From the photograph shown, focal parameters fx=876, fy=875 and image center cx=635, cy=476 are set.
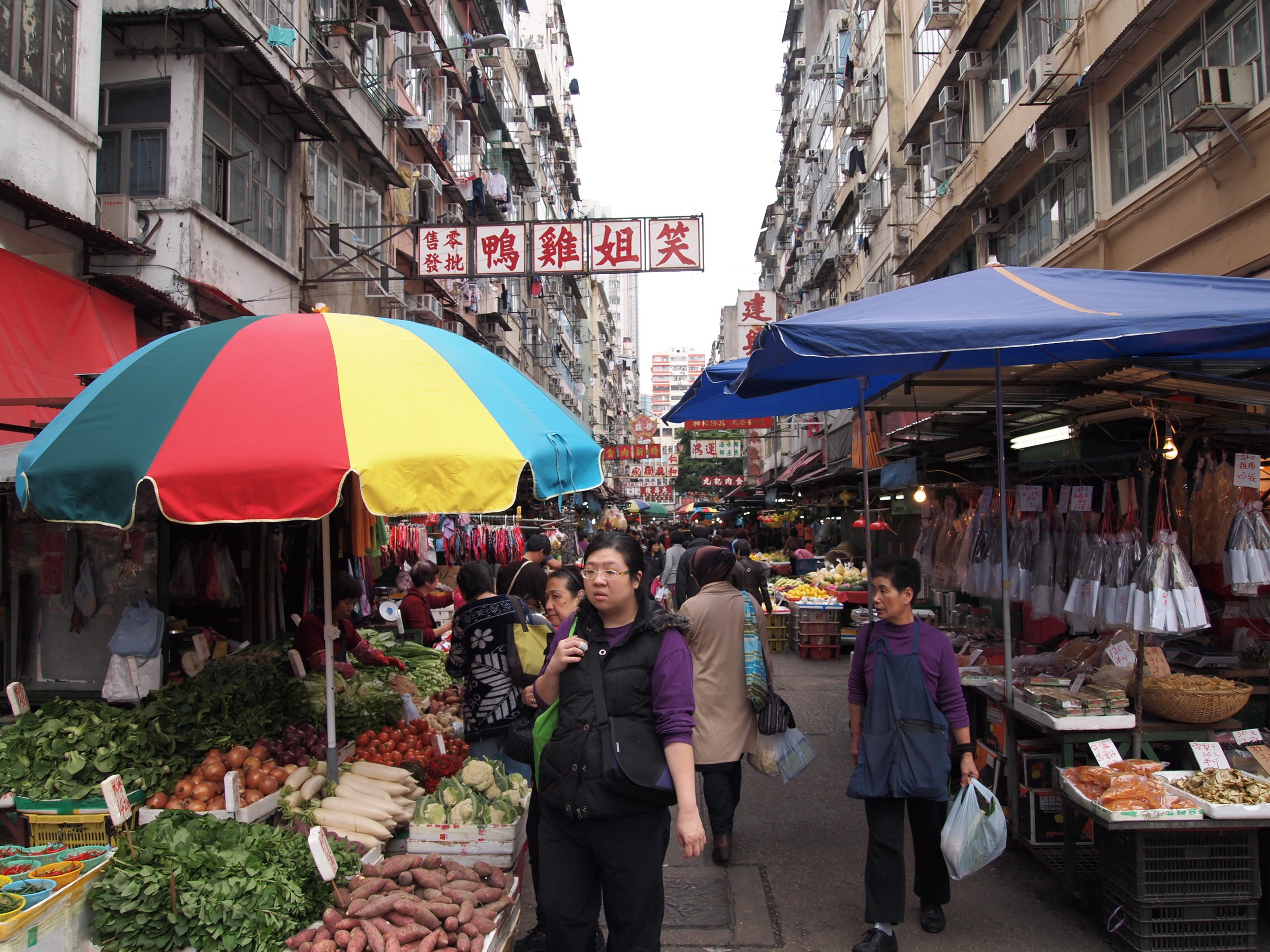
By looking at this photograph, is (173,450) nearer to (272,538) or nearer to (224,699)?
(224,699)

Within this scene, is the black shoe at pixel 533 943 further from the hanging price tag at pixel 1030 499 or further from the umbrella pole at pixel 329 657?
the hanging price tag at pixel 1030 499

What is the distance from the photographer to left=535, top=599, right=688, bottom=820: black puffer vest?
289 cm

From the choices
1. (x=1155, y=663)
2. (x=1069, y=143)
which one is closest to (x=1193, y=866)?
(x=1155, y=663)

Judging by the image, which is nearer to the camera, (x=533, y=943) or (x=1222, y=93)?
(x=533, y=943)

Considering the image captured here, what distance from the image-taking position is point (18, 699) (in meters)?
4.93

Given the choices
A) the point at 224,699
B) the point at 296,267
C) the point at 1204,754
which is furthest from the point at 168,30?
the point at 1204,754

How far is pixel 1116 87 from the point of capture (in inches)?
440

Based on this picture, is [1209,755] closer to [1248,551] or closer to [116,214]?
[1248,551]

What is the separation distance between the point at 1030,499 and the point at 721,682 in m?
2.75

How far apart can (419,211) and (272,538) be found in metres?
13.9

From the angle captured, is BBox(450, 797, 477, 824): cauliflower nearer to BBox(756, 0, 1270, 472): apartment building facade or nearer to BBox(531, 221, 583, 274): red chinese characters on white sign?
BBox(756, 0, 1270, 472): apartment building facade

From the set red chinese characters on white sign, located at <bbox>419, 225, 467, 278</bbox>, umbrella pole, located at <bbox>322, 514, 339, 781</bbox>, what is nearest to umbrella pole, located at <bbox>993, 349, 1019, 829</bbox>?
umbrella pole, located at <bbox>322, 514, 339, 781</bbox>

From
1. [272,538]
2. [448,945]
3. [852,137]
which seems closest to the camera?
[448,945]

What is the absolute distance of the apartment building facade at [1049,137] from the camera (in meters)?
8.73
